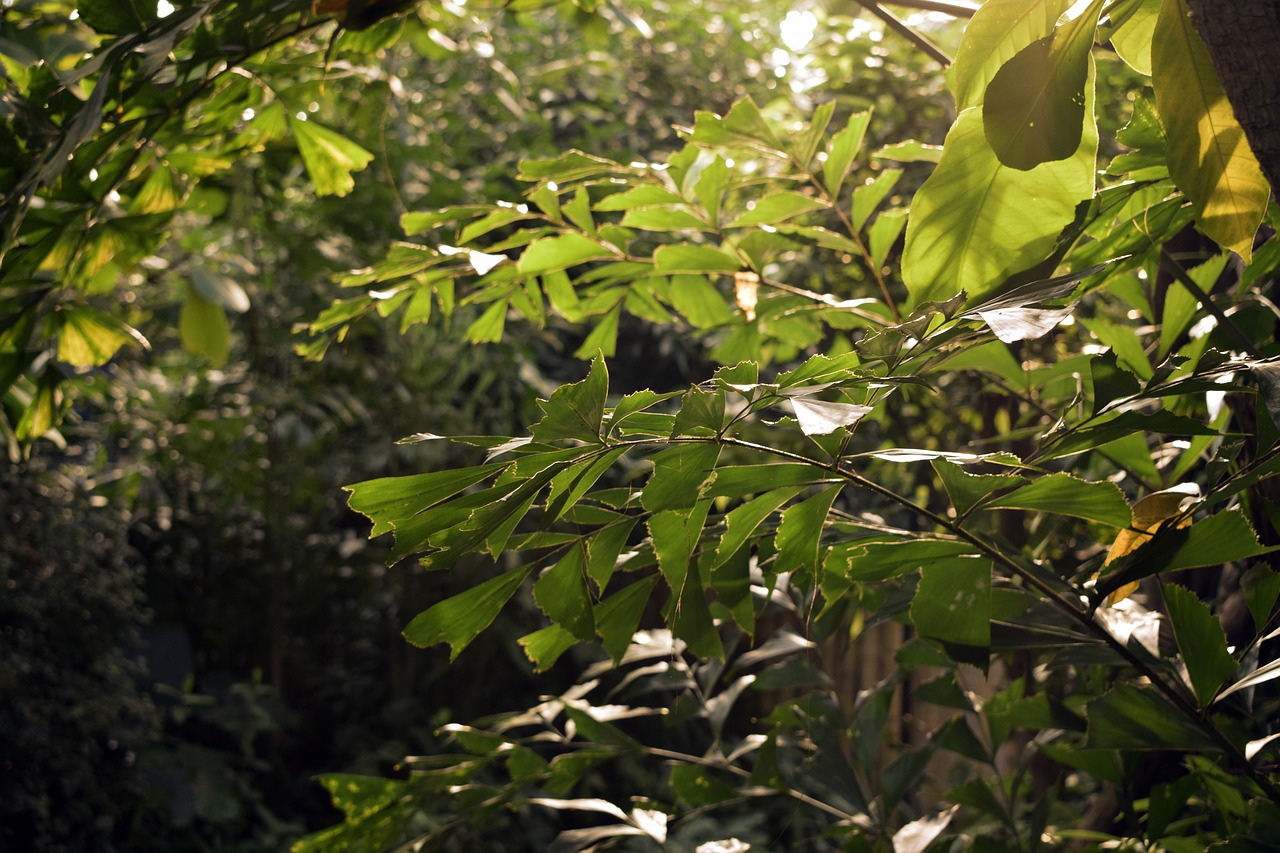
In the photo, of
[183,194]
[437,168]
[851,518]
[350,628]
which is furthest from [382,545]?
[851,518]

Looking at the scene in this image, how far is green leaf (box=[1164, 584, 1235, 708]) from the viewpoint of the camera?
1.56 ft

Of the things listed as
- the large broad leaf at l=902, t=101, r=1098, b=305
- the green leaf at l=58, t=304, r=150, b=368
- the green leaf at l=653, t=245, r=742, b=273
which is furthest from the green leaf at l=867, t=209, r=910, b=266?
the green leaf at l=58, t=304, r=150, b=368

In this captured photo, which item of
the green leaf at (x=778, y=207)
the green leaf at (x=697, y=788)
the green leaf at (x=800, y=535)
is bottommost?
the green leaf at (x=697, y=788)

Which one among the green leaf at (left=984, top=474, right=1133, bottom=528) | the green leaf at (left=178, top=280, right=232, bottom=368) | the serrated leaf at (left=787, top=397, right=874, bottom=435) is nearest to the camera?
the serrated leaf at (left=787, top=397, right=874, bottom=435)

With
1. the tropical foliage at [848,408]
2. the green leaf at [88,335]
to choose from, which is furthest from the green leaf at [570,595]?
the green leaf at [88,335]

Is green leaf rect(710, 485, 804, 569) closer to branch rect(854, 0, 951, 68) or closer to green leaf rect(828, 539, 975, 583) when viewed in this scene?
green leaf rect(828, 539, 975, 583)

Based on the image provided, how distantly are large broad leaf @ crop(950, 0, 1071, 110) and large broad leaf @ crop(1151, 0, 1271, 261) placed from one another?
0.05m

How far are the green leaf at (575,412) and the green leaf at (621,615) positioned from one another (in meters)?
0.14

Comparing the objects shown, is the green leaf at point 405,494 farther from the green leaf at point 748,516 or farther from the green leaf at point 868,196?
the green leaf at point 868,196

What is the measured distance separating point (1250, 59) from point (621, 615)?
1.22 ft

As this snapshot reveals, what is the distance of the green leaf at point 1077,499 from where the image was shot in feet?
1.37

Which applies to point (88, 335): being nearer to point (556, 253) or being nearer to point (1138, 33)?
point (556, 253)

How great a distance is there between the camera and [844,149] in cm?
76

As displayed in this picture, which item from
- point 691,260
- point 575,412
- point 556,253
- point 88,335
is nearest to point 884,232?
point 691,260
